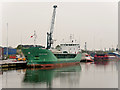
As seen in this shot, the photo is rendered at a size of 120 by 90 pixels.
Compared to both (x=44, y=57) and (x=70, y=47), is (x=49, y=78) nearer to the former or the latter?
(x=44, y=57)

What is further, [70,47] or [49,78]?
[70,47]

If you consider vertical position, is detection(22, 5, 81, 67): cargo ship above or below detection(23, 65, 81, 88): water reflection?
above


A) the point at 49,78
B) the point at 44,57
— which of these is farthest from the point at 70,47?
the point at 49,78

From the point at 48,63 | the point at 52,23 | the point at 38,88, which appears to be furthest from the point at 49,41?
the point at 38,88

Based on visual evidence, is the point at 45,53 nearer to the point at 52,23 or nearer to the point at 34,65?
the point at 34,65

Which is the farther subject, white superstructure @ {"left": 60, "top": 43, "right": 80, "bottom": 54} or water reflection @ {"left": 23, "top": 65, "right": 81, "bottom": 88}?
white superstructure @ {"left": 60, "top": 43, "right": 80, "bottom": 54}

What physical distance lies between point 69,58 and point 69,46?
7256 millimetres

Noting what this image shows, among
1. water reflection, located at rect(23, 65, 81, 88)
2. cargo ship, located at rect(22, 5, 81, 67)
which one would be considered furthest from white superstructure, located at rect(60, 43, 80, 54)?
water reflection, located at rect(23, 65, 81, 88)

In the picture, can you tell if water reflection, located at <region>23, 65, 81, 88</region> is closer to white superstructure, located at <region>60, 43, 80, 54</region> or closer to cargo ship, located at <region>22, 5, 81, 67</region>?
cargo ship, located at <region>22, 5, 81, 67</region>

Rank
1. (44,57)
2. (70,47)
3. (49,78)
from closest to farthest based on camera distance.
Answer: (49,78) → (44,57) → (70,47)

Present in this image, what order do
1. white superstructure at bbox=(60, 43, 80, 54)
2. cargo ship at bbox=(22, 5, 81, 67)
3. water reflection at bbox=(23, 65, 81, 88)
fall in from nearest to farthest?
1. water reflection at bbox=(23, 65, 81, 88)
2. cargo ship at bbox=(22, 5, 81, 67)
3. white superstructure at bbox=(60, 43, 80, 54)

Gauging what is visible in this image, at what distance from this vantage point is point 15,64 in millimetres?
45938

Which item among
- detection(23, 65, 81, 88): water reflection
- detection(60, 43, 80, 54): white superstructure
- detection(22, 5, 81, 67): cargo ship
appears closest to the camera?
detection(23, 65, 81, 88): water reflection

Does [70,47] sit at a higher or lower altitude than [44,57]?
higher
